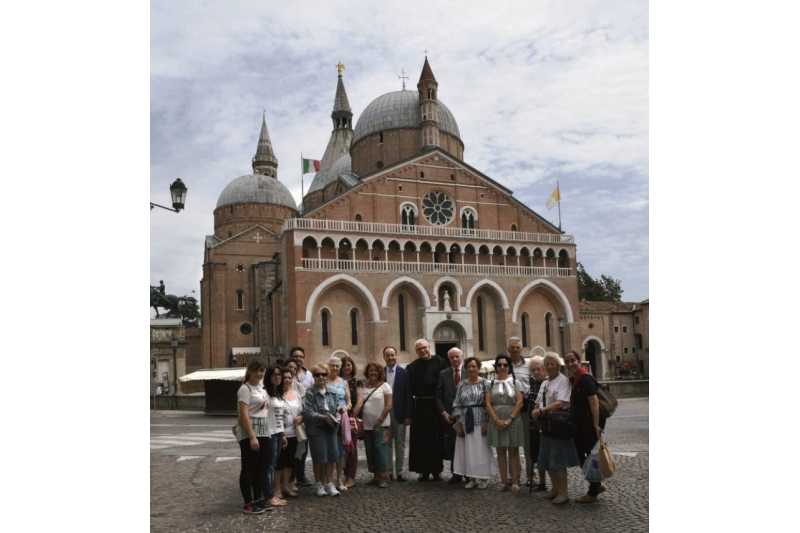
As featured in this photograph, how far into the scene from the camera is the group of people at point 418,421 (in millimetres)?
5934

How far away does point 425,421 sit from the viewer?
7.22m

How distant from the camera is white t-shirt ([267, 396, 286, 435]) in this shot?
19.9 feet

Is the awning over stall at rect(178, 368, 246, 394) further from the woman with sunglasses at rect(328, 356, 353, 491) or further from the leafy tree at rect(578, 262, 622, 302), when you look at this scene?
the leafy tree at rect(578, 262, 622, 302)

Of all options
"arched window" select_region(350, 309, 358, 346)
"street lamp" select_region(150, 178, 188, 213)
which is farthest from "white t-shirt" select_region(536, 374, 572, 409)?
"arched window" select_region(350, 309, 358, 346)

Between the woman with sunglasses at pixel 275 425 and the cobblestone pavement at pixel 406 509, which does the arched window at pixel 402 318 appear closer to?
the cobblestone pavement at pixel 406 509

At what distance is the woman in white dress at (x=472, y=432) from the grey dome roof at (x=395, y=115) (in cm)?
2898

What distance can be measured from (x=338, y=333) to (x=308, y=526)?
22085 millimetres

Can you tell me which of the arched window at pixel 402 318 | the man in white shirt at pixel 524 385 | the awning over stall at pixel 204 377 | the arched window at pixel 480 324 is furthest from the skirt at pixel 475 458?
the arched window at pixel 480 324

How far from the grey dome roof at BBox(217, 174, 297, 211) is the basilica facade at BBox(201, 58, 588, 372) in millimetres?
9372

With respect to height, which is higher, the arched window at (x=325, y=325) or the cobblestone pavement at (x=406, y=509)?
the arched window at (x=325, y=325)

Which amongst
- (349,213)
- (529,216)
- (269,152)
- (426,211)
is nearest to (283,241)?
(349,213)

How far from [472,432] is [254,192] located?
3913cm
